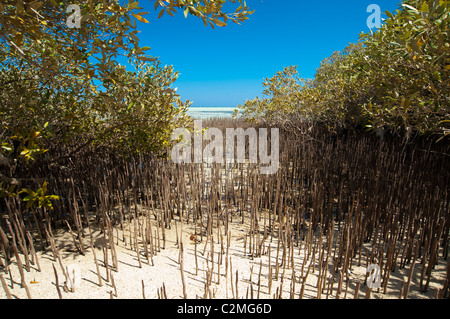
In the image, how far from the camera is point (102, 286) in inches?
79.3

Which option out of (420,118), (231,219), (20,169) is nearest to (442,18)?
(420,118)

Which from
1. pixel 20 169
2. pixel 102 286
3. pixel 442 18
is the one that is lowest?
pixel 102 286

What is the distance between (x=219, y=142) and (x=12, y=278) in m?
5.98

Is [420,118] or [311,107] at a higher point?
[311,107]

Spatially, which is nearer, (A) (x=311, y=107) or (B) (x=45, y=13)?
(B) (x=45, y=13)

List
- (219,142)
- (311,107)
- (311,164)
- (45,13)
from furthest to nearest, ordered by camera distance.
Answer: (219,142) < (311,107) < (311,164) < (45,13)

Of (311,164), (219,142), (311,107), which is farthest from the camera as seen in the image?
(219,142)

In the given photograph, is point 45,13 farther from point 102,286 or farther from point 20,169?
point 102,286

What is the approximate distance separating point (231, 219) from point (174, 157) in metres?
1.71

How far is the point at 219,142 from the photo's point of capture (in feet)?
25.2
